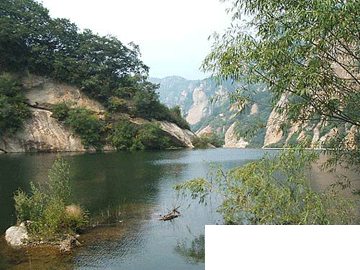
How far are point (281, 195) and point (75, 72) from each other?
4025 centimetres

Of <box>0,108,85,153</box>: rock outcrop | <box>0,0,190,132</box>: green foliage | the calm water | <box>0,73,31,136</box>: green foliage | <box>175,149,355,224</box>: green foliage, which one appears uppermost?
<box>0,0,190,132</box>: green foliage

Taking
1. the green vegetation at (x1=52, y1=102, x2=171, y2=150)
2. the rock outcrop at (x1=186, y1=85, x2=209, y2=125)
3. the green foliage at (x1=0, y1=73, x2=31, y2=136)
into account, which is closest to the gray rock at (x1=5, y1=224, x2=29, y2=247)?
the green foliage at (x1=0, y1=73, x2=31, y2=136)

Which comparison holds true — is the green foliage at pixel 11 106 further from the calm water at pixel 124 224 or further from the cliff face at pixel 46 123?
the calm water at pixel 124 224

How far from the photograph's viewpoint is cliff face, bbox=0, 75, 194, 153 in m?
37.3

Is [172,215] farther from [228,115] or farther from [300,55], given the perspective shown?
[228,115]

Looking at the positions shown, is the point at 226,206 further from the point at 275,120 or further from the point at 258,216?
the point at 275,120

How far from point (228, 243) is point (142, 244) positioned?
7.82m

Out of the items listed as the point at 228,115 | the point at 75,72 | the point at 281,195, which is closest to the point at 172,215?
the point at 281,195

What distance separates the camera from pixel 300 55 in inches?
251

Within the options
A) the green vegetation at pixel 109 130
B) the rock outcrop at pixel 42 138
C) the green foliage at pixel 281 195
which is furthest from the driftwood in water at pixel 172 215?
the rock outcrop at pixel 42 138

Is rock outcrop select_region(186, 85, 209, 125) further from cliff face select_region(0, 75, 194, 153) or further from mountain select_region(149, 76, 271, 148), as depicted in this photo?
cliff face select_region(0, 75, 194, 153)

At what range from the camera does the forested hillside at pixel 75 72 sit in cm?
3831

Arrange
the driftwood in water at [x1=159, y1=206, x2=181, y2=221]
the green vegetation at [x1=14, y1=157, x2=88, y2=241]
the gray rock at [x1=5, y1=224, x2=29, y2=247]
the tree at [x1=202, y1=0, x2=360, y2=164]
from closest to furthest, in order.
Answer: the tree at [x1=202, y1=0, x2=360, y2=164]
the gray rock at [x1=5, y1=224, x2=29, y2=247]
the green vegetation at [x1=14, y1=157, x2=88, y2=241]
the driftwood in water at [x1=159, y1=206, x2=181, y2=221]

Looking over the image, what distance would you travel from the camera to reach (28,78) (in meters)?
41.4
